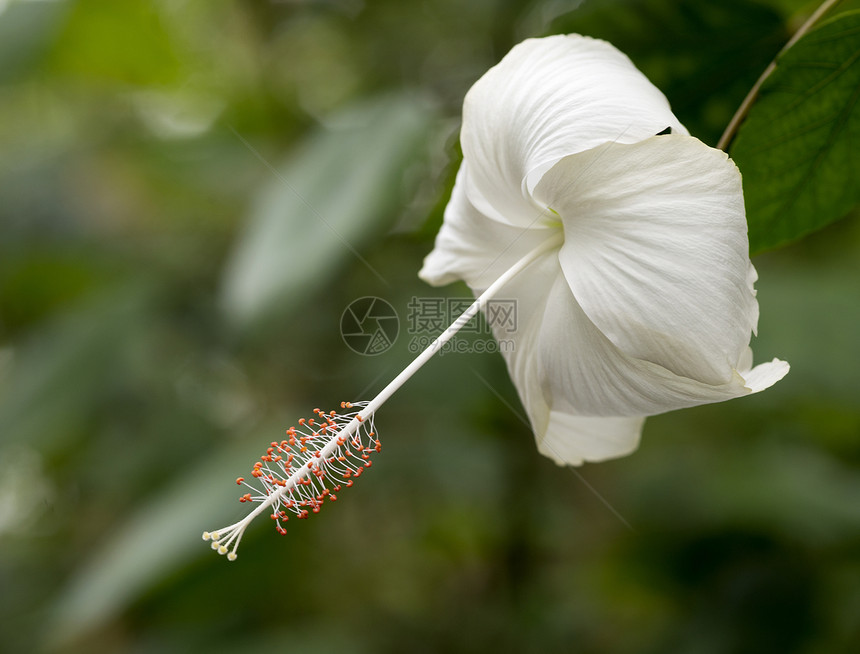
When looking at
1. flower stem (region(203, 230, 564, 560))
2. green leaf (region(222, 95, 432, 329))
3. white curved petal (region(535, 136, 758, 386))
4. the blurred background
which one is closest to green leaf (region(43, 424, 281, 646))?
the blurred background

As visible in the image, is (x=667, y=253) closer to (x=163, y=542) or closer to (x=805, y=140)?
(x=805, y=140)

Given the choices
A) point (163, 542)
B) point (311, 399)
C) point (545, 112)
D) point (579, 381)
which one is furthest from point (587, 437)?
point (311, 399)

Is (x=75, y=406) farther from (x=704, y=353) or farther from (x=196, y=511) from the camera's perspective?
(x=704, y=353)

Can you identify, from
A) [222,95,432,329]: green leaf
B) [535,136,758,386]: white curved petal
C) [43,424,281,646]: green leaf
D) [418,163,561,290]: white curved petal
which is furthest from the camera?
[43,424,281,646]: green leaf

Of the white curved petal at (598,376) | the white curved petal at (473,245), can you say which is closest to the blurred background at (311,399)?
the white curved petal at (473,245)

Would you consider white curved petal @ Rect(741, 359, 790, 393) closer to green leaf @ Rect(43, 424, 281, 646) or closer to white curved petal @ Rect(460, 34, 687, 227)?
white curved petal @ Rect(460, 34, 687, 227)

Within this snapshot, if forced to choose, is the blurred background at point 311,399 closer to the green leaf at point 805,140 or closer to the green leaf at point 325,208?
the green leaf at point 325,208
